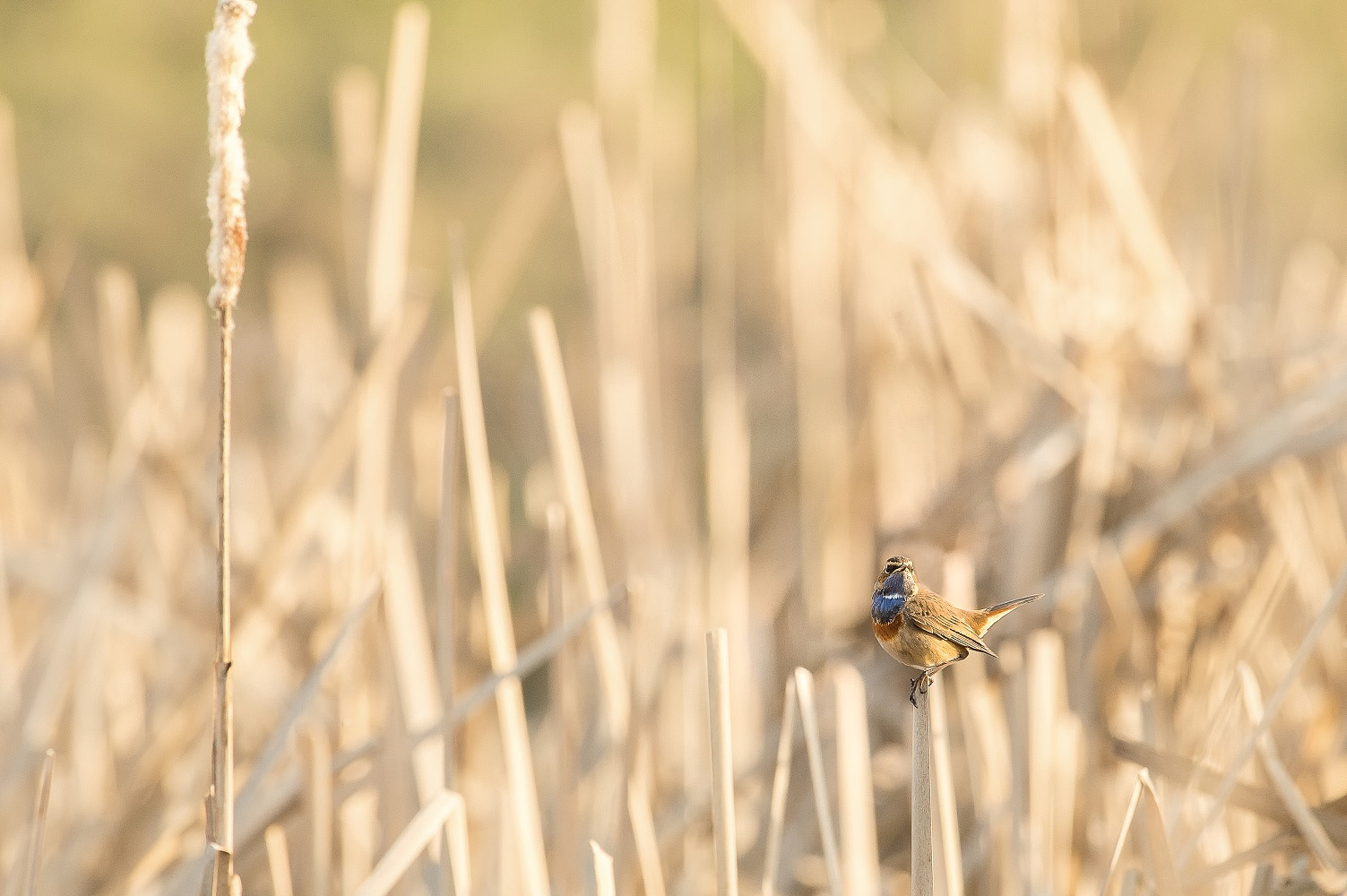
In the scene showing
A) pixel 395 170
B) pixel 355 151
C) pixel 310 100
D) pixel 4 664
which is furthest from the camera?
pixel 310 100

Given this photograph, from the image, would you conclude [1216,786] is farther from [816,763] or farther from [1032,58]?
[1032,58]

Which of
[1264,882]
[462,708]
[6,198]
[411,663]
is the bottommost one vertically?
[1264,882]

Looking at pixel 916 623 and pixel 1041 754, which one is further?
pixel 1041 754

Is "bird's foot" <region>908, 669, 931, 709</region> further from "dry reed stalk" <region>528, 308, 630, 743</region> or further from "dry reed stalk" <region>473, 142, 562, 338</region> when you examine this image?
"dry reed stalk" <region>473, 142, 562, 338</region>

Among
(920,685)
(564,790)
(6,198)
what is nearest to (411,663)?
(564,790)

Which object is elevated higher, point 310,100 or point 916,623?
point 310,100

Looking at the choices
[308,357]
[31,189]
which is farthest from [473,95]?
[308,357]
